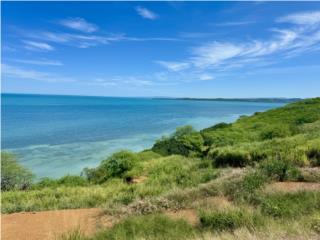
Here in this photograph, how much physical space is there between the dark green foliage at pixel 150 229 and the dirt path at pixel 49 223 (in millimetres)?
560

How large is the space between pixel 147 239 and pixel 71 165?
23978 mm

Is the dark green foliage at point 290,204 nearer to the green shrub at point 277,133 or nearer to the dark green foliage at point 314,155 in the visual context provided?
the dark green foliage at point 314,155

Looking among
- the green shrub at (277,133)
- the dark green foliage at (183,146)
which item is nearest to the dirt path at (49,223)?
the green shrub at (277,133)

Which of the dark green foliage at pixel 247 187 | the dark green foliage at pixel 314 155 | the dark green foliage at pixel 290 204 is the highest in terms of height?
the dark green foliage at pixel 314 155

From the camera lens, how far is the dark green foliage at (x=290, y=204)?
19.4 feet

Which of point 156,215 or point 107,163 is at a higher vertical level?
point 156,215

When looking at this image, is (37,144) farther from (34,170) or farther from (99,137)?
(34,170)

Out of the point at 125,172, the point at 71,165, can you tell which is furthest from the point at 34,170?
the point at 125,172

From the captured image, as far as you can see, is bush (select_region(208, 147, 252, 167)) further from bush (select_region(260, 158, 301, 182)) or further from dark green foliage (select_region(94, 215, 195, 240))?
dark green foliage (select_region(94, 215, 195, 240))

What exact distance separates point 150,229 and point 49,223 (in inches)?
99.6

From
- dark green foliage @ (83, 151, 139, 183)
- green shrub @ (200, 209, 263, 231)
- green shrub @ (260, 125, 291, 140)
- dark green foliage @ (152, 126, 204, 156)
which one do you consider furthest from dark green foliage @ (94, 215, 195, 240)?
dark green foliage @ (152, 126, 204, 156)

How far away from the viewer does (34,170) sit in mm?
26125

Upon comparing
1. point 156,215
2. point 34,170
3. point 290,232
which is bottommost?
point 34,170

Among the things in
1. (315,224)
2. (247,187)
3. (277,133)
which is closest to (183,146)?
(277,133)
